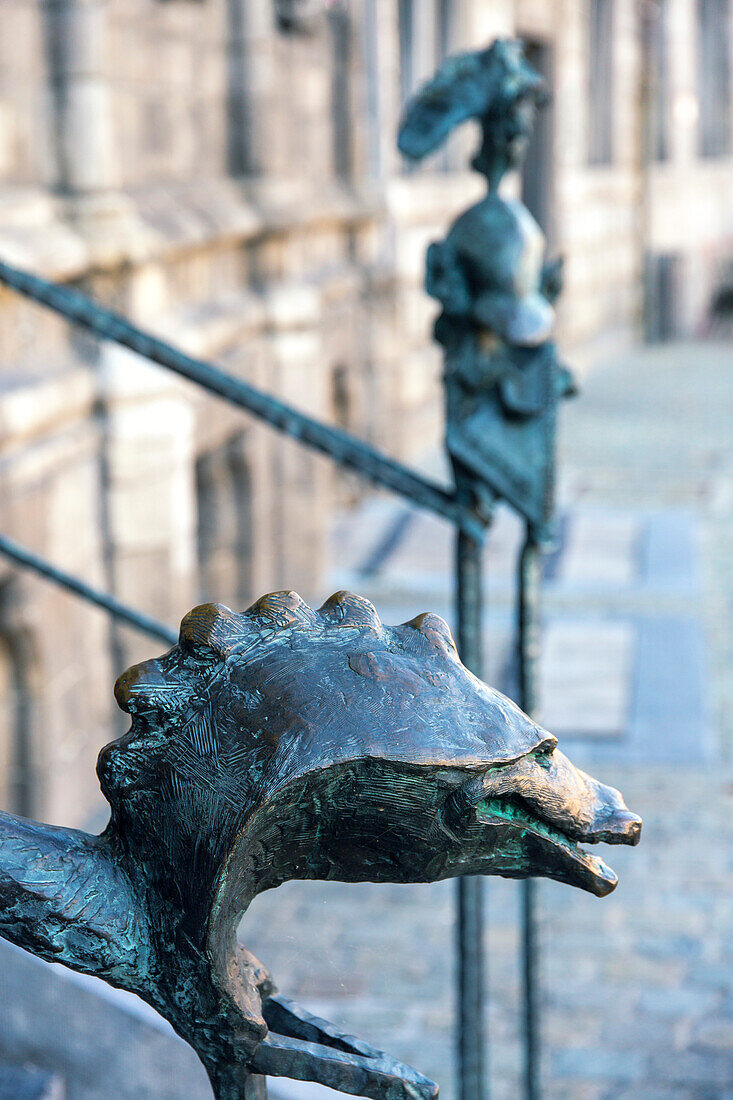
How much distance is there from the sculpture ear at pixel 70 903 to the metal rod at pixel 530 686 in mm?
1074

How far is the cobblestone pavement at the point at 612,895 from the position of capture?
4340mm

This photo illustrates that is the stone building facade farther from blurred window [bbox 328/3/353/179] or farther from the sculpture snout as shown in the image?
the sculpture snout

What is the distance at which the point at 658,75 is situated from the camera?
2398 centimetres

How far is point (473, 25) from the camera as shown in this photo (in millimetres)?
→ 14047

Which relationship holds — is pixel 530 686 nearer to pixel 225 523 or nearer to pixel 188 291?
pixel 188 291

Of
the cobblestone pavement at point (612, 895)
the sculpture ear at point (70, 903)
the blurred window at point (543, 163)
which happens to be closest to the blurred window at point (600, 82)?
the blurred window at point (543, 163)

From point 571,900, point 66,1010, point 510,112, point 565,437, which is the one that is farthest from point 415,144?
point 565,437

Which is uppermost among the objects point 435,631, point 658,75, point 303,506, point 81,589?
point 658,75

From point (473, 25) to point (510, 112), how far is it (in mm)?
12897

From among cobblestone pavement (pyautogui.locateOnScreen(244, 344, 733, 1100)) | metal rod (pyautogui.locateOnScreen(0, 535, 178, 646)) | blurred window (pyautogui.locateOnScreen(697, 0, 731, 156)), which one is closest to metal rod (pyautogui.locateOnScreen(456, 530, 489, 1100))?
cobblestone pavement (pyautogui.locateOnScreen(244, 344, 733, 1100))

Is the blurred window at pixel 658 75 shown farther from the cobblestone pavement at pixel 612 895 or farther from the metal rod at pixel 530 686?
the metal rod at pixel 530 686

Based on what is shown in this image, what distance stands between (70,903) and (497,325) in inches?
42.6

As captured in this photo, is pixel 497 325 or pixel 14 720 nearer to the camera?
pixel 497 325

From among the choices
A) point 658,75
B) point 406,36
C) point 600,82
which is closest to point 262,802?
point 406,36
